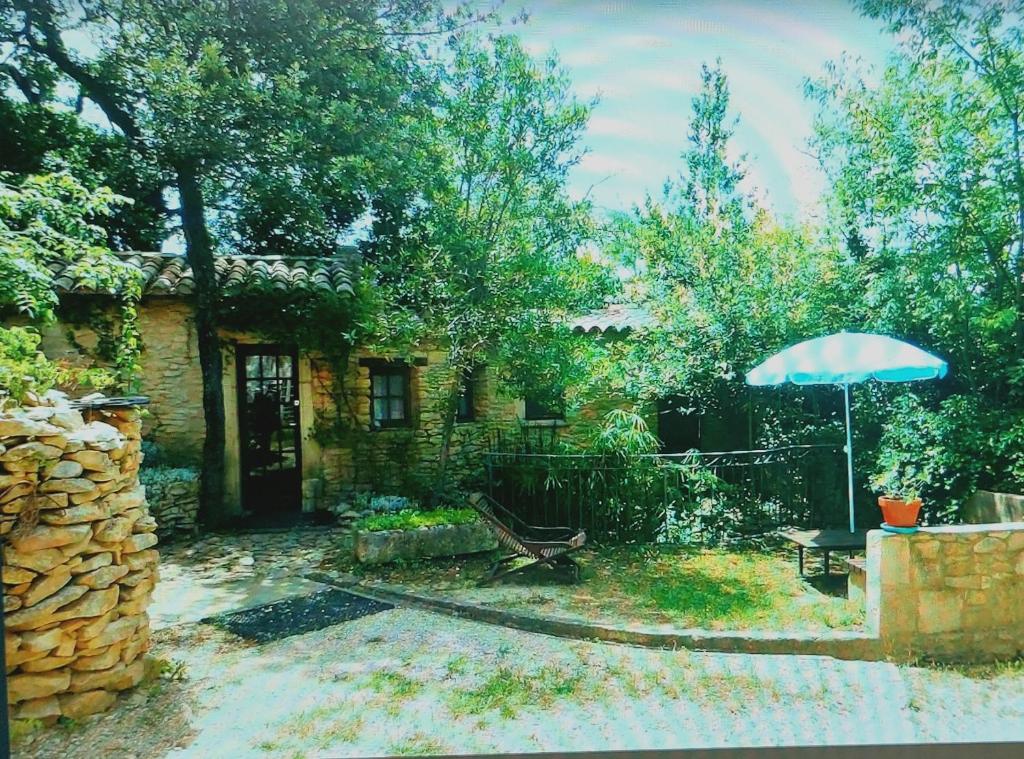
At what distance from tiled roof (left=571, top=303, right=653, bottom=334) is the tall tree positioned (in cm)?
186

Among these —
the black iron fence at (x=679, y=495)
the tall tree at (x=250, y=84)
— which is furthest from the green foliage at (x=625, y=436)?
the tall tree at (x=250, y=84)

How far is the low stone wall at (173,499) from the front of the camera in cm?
450

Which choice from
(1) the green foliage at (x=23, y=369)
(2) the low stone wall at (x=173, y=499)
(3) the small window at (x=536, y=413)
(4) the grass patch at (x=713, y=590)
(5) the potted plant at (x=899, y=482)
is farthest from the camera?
(3) the small window at (x=536, y=413)

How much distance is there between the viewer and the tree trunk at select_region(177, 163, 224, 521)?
464 centimetres

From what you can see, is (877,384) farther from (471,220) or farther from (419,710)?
(419,710)

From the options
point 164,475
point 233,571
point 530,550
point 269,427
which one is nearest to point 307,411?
point 269,427

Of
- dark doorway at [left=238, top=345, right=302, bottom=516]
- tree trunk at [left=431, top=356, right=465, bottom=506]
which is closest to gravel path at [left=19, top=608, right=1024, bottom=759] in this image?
tree trunk at [left=431, top=356, right=465, bottom=506]

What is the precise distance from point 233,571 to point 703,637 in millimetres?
3047

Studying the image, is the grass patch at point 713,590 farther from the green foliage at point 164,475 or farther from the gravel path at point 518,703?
the green foliage at point 164,475

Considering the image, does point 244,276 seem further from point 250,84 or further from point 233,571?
point 233,571

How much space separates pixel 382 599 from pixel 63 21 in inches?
126

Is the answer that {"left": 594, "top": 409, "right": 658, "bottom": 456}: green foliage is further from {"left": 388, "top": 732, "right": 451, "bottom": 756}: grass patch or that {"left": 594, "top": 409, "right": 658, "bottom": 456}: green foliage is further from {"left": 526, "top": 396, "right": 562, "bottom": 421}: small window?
{"left": 388, "top": 732, "right": 451, "bottom": 756}: grass patch

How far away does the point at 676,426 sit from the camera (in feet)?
15.1

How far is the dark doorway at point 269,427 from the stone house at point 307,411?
10 millimetres
